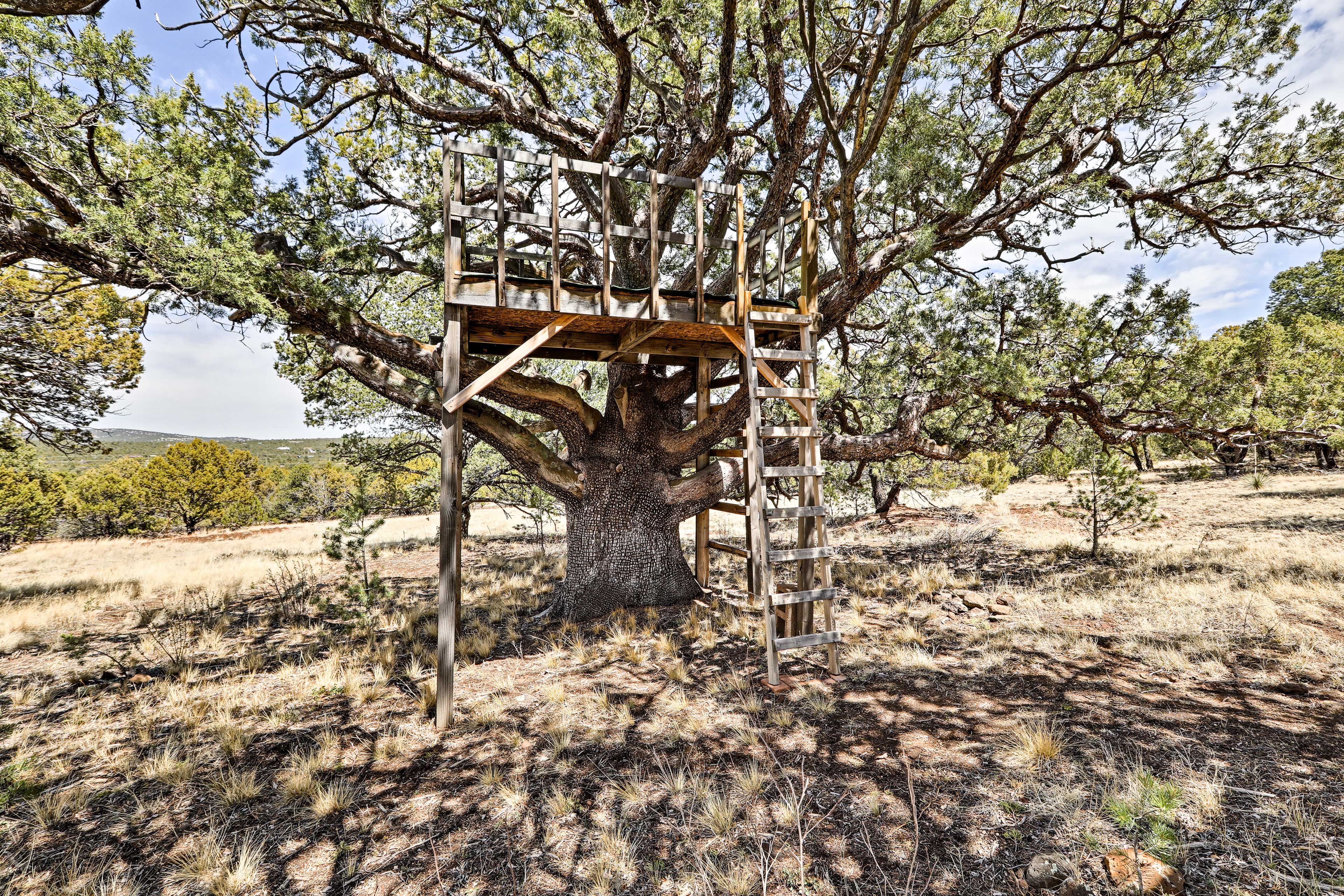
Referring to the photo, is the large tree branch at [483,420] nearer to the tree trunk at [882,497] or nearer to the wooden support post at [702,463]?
the wooden support post at [702,463]

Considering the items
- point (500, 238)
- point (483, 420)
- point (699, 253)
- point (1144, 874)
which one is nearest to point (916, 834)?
point (1144, 874)

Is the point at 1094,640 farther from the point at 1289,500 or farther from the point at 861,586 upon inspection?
the point at 1289,500

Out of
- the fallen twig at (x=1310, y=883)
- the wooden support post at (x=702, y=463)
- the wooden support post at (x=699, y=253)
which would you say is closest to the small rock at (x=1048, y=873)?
the fallen twig at (x=1310, y=883)

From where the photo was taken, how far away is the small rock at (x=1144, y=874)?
237cm

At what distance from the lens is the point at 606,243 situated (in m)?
5.01

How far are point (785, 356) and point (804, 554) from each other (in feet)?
6.77

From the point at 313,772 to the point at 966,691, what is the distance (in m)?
5.41

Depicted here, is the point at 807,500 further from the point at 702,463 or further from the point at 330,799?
the point at 330,799

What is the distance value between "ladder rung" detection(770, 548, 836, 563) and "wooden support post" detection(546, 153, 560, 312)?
125 inches

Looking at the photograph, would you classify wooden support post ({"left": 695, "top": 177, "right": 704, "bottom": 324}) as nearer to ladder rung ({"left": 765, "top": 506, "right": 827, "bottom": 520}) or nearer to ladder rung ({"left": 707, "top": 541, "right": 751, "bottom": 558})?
ladder rung ({"left": 765, "top": 506, "right": 827, "bottom": 520})

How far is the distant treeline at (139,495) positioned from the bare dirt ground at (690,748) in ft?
32.3

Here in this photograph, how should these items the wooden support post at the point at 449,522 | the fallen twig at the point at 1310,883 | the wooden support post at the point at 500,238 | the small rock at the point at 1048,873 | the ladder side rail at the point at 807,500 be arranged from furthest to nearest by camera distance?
the ladder side rail at the point at 807,500 → the wooden support post at the point at 500,238 → the wooden support post at the point at 449,522 → the small rock at the point at 1048,873 → the fallen twig at the point at 1310,883

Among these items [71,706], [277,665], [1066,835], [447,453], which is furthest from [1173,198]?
[71,706]

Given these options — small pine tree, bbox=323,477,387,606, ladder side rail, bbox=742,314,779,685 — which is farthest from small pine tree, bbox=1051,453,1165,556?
small pine tree, bbox=323,477,387,606
